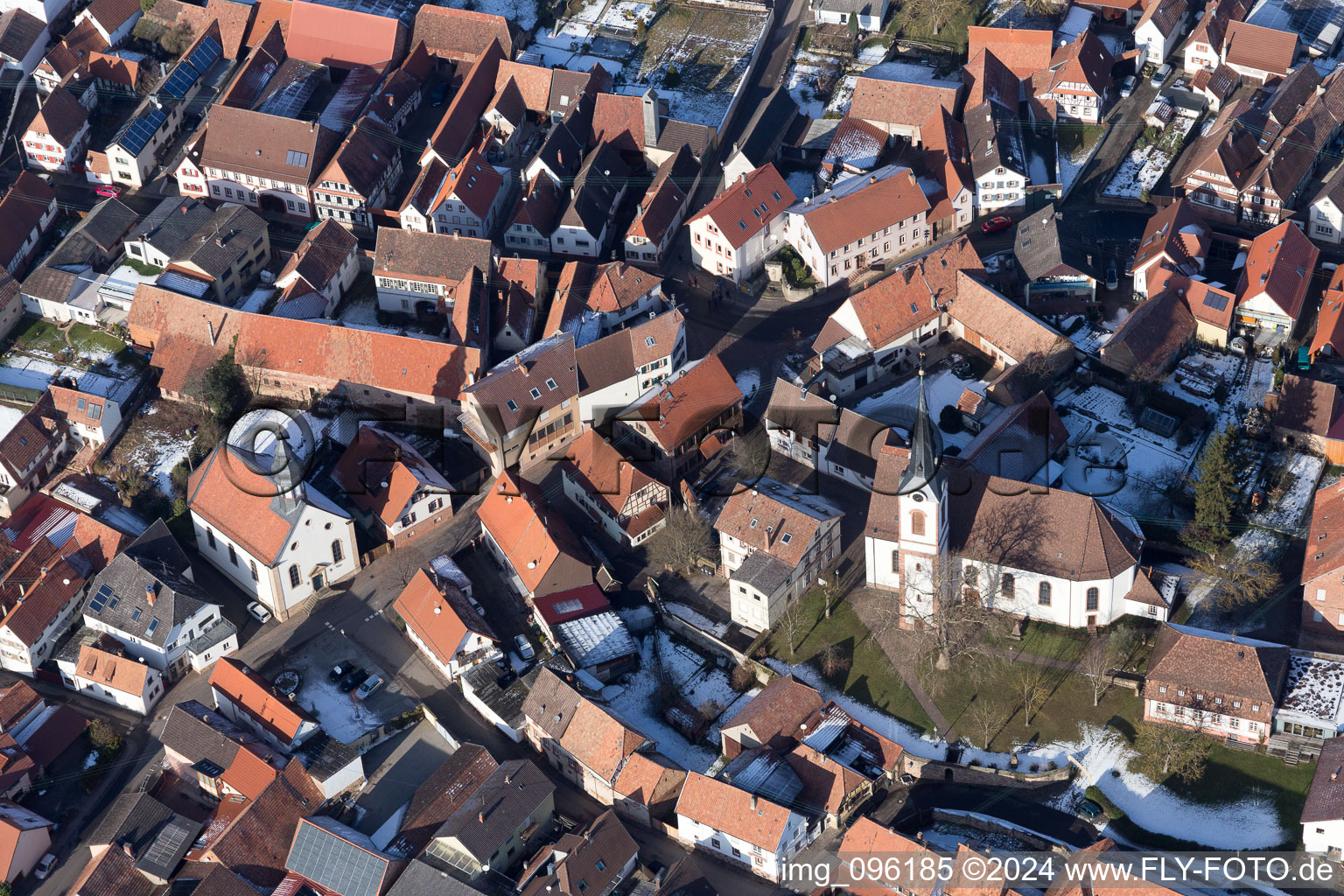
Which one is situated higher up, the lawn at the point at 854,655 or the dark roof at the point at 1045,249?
the dark roof at the point at 1045,249

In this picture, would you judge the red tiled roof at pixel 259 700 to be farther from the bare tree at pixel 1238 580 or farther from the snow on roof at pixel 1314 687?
the snow on roof at pixel 1314 687

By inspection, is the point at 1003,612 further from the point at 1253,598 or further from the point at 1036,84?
the point at 1036,84

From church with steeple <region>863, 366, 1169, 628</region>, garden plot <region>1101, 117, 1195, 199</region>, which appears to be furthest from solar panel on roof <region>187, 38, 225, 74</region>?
church with steeple <region>863, 366, 1169, 628</region>

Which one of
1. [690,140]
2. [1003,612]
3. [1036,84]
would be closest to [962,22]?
[1036,84]

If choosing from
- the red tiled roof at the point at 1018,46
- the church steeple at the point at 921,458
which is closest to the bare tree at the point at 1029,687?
the church steeple at the point at 921,458

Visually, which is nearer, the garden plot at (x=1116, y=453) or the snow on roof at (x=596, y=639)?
the snow on roof at (x=596, y=639)

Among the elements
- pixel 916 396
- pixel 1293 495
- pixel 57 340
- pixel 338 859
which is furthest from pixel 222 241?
pixel 1293 495

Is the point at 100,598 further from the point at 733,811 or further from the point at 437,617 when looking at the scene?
the point at 733,811
